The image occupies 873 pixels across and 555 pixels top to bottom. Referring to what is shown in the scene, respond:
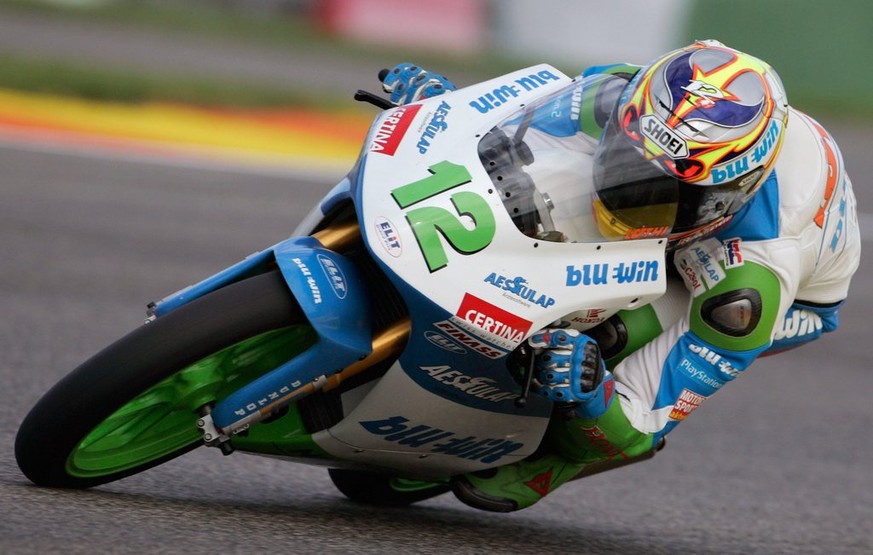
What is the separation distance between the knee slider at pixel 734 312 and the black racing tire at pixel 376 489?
112cm

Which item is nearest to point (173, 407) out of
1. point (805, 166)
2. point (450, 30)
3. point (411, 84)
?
point (411, 84)

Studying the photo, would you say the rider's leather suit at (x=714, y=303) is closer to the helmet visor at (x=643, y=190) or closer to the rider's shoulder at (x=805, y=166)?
the rider's shoulder at (x=805, y=166)

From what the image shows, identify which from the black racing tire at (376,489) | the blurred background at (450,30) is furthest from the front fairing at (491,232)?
the blurred background at (450,30)

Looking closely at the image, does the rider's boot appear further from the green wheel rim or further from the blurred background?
the blurred background

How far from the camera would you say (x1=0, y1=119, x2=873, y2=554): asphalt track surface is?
3.42 metres

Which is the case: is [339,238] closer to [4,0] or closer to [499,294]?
[499,294]

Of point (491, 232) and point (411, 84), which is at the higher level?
point (411, 84)

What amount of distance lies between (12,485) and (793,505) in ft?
9.72

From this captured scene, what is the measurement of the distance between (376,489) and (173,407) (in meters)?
1.13

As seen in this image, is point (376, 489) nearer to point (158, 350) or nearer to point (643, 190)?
point (158, 350)

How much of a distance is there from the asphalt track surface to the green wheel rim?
121 mm

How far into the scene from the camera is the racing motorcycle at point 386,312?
3180mm

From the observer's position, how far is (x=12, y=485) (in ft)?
11.4

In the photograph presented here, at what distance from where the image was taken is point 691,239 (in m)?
3.52
